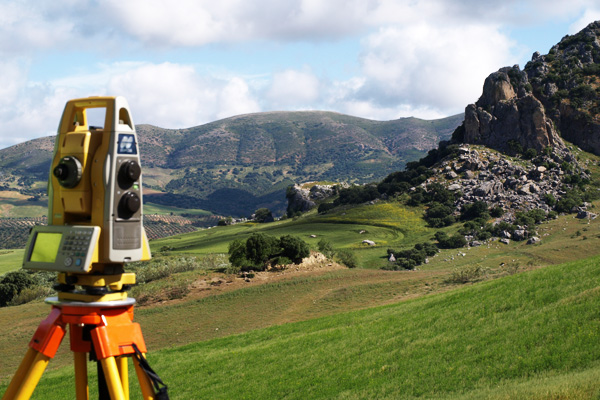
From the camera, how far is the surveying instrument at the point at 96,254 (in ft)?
19.2

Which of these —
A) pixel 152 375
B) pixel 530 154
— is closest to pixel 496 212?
pixel 530 154

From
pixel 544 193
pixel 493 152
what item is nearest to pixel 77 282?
pixel 544 193

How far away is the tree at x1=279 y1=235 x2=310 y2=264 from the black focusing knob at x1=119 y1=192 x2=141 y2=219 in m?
42.8

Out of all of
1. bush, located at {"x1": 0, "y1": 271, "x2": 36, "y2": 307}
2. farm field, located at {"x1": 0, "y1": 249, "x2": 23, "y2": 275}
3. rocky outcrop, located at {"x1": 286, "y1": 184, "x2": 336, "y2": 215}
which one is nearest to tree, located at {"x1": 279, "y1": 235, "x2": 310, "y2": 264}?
bush, located at {"x1": 0, "y1": 271, "x2": 36, "y2": 307}

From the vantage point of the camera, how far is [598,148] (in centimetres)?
10969

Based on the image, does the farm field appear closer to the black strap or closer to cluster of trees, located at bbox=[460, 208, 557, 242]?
cluster of trees, located at bbox=[460, 208, 557, 242]

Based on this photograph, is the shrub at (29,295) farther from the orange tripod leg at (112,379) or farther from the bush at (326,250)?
the orange tripod leg at (112,379)

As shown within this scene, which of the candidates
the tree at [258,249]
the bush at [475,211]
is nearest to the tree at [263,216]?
the bush at [475,211]

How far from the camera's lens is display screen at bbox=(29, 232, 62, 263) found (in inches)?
235

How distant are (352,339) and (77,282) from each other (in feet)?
46.9

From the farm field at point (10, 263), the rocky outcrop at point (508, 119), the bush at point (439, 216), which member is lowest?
the farm field at point (10, 263)

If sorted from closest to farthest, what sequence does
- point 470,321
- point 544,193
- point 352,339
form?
point 470,321 < point 352,339 < point 544,193

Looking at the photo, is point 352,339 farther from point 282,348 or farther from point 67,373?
point 67,373

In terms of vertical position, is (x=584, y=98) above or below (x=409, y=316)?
above
